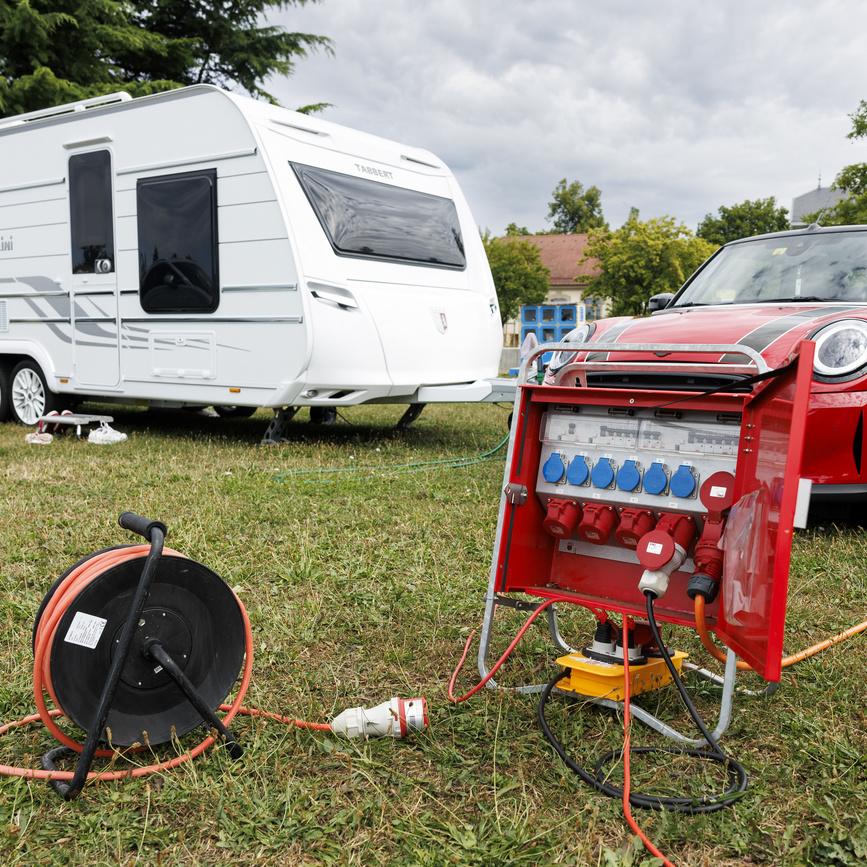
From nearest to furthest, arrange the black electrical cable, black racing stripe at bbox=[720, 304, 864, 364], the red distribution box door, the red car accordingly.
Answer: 1. the red distribution box door
2. the black electrical cable
3. black racing stripe at bbox=[720, 304, 864, 364]
4. the red car

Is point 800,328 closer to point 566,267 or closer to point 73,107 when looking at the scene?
point 73,107

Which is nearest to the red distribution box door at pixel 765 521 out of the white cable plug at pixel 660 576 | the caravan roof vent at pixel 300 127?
the white cable plug at pixel 660 576

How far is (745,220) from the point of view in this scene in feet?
190

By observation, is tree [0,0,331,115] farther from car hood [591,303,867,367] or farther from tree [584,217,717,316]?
tree [584,217,717,316]

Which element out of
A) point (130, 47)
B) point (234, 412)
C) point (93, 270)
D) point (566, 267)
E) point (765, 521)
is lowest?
point (234, 412)

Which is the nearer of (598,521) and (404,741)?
(404,741)

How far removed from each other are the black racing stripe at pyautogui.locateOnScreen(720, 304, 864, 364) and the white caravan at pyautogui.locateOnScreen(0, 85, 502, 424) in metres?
3.95

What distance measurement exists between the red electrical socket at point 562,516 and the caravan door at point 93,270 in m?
7.08

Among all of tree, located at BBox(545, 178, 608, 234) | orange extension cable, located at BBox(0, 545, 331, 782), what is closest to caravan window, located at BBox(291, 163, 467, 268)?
orange extension cable, located at BBox(0, 545, 331, 782)

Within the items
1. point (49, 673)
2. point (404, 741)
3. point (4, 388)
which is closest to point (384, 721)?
point (404, 741)

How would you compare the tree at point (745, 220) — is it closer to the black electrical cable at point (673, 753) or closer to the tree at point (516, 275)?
the tree at point (516, 275)

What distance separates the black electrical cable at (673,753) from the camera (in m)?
2.37

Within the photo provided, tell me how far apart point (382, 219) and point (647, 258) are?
117ft

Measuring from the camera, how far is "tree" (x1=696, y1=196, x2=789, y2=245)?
57344mm
